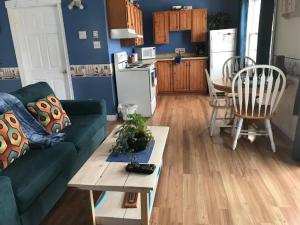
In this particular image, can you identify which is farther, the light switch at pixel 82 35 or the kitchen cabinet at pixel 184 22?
the kitchen cabinet at pixel 184 22

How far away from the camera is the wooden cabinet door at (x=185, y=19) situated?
5.73 meters

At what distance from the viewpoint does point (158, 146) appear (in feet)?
6.60

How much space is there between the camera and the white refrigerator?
5309mm

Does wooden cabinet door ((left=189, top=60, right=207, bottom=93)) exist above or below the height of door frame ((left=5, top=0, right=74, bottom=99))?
below

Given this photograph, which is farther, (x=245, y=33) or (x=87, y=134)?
(x=245, y=33)

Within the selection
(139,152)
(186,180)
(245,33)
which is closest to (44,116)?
(139,152)

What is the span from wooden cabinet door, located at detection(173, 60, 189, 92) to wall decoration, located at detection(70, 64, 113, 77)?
2.21 meters

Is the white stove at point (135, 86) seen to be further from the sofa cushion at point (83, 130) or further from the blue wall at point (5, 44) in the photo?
the blue wall at point (5, 44)

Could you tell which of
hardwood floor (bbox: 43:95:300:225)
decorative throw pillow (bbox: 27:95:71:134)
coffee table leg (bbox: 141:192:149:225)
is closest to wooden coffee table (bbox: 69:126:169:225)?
coffee table leg (bbox: 141:192:149:225)

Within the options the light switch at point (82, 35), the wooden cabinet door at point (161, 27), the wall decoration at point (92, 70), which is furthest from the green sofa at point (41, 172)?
the wooden cabinet door at point (161, 27)

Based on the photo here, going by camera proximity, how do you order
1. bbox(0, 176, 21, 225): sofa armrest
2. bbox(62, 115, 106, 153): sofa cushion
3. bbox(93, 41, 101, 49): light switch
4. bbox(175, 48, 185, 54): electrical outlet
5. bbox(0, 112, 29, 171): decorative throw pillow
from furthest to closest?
bbox(175, 48, 185, 54): electrical outlet
bbox(93, 41, 101, 49): light switch
bbox(62, 115, 106, 153): sofa cushion
bbox(0, 112, 29, 171): decorative throw pillow
bbox(0, 176, 21, 225): sofa armrest

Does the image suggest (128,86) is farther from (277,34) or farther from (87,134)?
(277,34)

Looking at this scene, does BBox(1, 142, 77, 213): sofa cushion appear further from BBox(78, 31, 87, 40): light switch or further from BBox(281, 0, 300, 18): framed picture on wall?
BBox(281, 0, 300, 18): framed picture on wall

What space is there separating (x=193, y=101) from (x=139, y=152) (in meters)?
3.60
